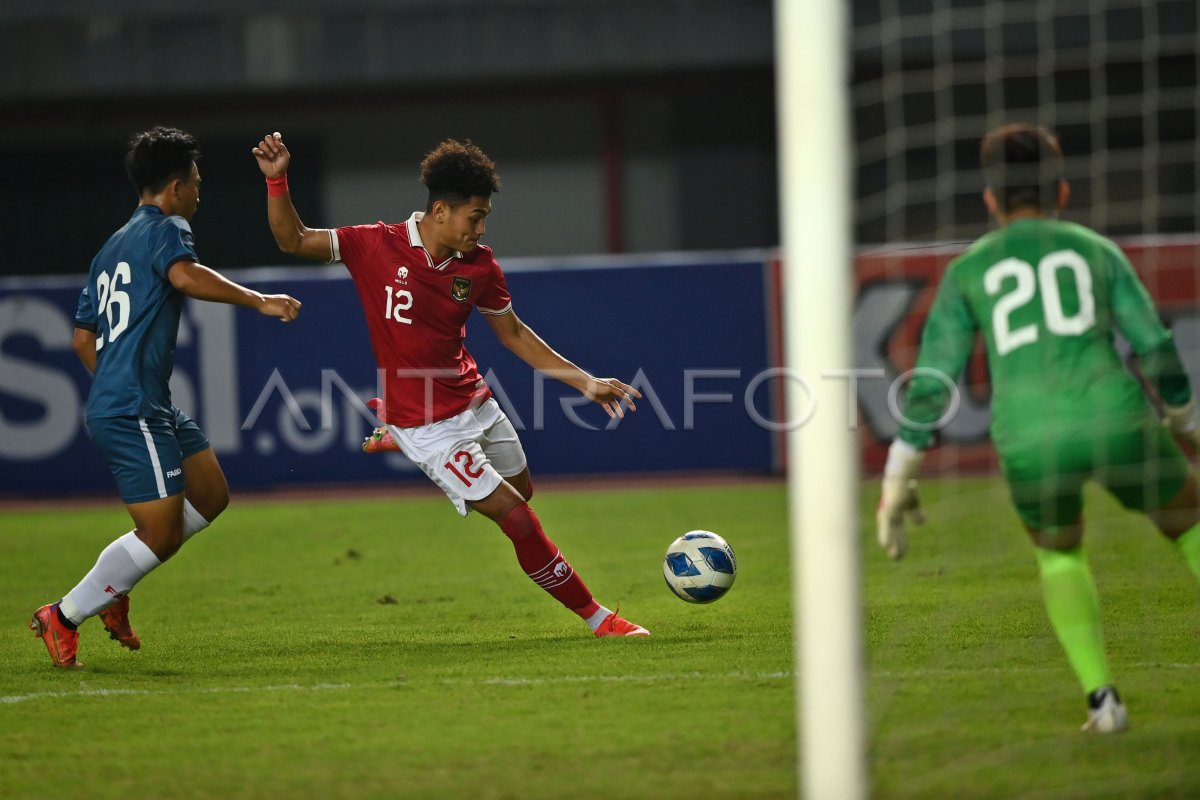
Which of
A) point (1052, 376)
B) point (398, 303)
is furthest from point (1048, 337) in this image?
point (398, 303)

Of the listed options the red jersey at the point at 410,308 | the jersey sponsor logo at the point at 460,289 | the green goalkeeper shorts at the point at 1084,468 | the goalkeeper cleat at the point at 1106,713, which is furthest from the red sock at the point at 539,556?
the goalkeeper cleat at the point at 1106,713

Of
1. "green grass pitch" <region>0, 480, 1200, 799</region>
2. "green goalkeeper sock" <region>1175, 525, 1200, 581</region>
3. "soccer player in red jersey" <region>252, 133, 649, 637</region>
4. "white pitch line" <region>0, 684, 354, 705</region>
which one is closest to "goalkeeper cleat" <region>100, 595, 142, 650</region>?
→ "green grass pitch" <region>0, 480, 1200, 799</region>

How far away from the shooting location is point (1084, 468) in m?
4.21

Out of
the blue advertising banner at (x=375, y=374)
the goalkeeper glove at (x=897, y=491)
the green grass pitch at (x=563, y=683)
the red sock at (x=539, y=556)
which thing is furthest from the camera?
the blue advertising banner at (x=375, y=374)

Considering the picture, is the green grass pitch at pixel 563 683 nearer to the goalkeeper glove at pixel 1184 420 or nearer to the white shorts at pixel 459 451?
the white shorts at pixel 459 451

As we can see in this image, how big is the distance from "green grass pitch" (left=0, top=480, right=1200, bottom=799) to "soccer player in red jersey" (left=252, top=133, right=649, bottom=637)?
0.46m

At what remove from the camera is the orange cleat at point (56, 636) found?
5.64 m

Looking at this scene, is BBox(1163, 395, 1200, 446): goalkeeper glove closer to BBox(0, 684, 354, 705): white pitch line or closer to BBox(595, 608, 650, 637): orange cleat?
BBox(595, 608, 650, 637): orange cleat

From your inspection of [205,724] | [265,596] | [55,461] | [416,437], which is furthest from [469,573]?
[55,461]

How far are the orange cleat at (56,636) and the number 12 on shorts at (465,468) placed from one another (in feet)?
5.03

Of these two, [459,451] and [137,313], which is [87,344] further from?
[459,451]

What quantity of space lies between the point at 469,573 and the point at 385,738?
351 centimetres

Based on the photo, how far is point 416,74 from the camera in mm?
17688

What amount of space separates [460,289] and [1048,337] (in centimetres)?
258
